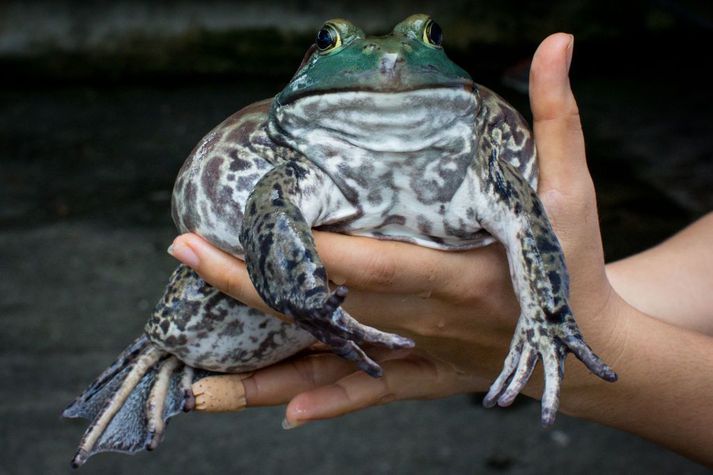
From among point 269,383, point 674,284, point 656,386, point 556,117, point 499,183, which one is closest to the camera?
point 499,183

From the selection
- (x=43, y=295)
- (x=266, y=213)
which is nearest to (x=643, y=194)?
(x=43, y=295)

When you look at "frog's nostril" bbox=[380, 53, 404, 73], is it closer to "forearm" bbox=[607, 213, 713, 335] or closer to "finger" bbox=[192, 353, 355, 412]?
"finger" bbox=[192, 353, 355, 412]

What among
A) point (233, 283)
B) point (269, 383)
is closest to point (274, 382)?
point (269, 383)

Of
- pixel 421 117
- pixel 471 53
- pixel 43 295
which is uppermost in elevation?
pixel 421 117

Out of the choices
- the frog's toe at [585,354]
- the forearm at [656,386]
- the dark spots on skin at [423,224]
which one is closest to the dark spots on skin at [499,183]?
the dark spots on skin at [423,224]

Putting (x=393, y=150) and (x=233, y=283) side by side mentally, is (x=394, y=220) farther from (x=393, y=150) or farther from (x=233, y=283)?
(x=233, y=283)

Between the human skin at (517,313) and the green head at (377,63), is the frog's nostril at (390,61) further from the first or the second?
the human skin at (517,313)

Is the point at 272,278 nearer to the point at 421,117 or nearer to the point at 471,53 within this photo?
the point at 421,117
